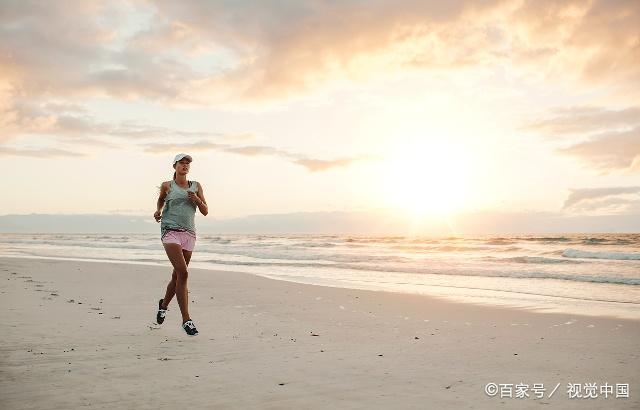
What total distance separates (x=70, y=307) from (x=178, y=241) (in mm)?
3668

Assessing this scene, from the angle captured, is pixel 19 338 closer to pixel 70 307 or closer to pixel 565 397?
pixel 70 307

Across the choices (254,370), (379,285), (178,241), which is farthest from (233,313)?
(379,285)

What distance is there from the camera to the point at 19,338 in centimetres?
617

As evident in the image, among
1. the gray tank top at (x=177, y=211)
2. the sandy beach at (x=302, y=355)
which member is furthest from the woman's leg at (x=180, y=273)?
the sandy beach at (x=302, y=355)

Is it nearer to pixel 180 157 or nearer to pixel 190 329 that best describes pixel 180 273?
pixel 190 329

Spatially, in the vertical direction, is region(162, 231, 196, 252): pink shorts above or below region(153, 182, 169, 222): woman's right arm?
below

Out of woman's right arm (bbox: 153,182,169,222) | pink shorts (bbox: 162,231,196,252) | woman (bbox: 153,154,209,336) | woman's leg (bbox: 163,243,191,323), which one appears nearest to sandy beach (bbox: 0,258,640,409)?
woman's leg (bbox: 163,243,191,323)

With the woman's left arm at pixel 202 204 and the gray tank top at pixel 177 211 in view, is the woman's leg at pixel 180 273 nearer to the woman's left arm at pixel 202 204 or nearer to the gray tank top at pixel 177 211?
the gray tank top at pixel 177 211

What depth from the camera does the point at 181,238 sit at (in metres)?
7.00

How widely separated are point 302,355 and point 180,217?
272 cm

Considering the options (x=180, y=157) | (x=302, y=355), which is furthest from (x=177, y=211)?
(x=302, y=355)

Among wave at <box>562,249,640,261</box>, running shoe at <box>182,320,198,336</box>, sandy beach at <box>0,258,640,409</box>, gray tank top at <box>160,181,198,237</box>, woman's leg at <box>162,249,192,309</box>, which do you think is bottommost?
wave at <box>562,249,640,261</box>

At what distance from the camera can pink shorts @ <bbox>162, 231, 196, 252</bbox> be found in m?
6.93

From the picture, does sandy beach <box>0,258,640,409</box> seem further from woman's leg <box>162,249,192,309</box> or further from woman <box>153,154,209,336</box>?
woman <box>153,154,209,336</box>
